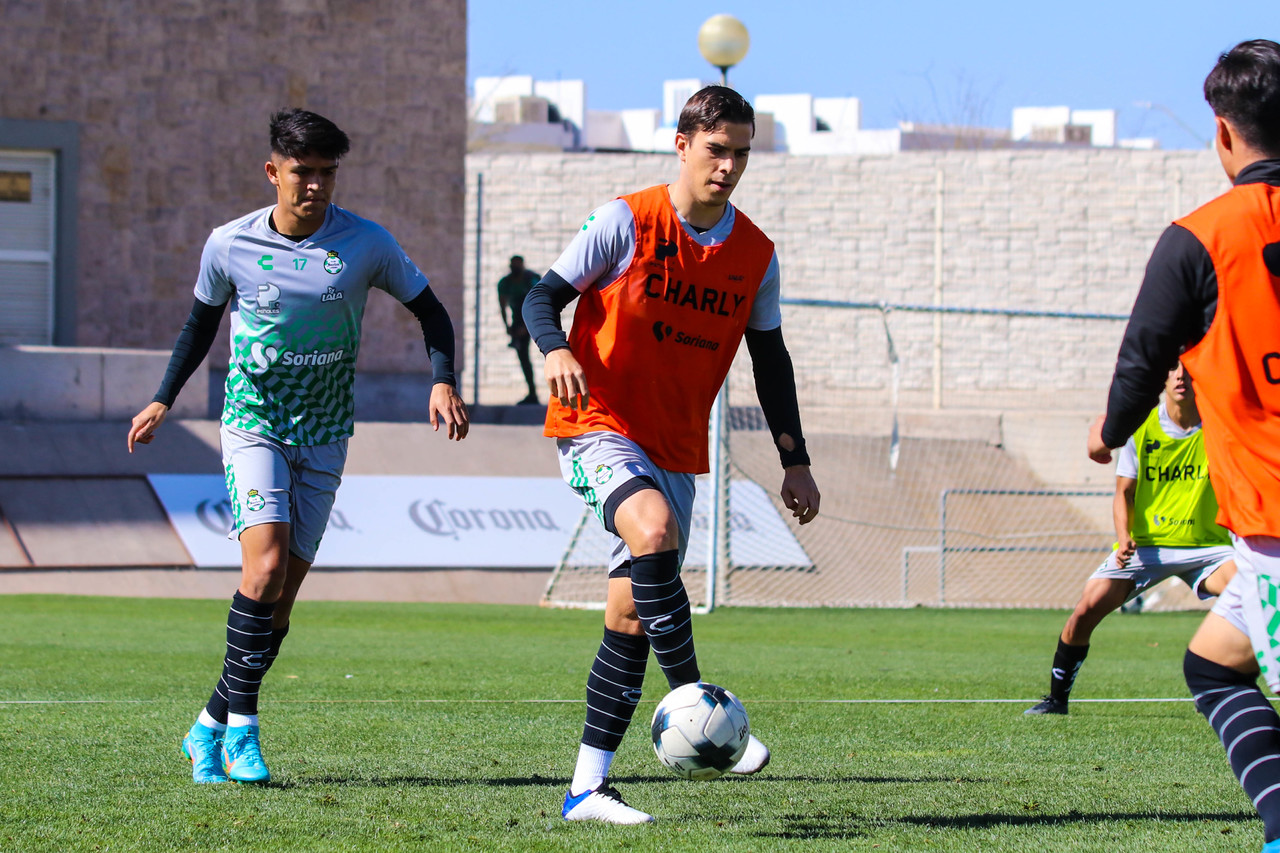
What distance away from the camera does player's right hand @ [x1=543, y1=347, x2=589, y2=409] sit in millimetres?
4480

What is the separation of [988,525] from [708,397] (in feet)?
48.9

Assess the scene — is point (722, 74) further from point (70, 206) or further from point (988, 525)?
point (70, 206)

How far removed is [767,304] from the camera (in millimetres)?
5176

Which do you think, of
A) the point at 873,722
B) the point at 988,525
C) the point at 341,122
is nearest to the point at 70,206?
the point at 341,122

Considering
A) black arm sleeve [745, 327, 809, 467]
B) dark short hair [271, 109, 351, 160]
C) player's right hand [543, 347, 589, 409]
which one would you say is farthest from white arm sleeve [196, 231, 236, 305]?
black arm sleeve [745, 327, 809, 467]

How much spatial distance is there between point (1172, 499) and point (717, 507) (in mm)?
7587

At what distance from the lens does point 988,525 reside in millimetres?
19234

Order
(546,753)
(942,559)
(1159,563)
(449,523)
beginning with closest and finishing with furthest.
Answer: (546,753) < (1159,563) < (449,523) < (942,559)

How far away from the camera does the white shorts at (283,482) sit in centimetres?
533

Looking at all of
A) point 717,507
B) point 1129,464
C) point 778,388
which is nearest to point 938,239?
point 717,507

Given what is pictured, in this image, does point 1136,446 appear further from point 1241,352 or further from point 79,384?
point 79,384

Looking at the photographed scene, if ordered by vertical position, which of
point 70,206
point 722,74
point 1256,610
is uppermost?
point 722,74

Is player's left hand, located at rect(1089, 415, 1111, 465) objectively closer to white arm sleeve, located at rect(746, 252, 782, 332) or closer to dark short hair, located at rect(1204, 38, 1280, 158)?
dark short hair, located at rect(1204, 38, 1280, 158)

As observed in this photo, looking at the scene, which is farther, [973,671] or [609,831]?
[973,671]
